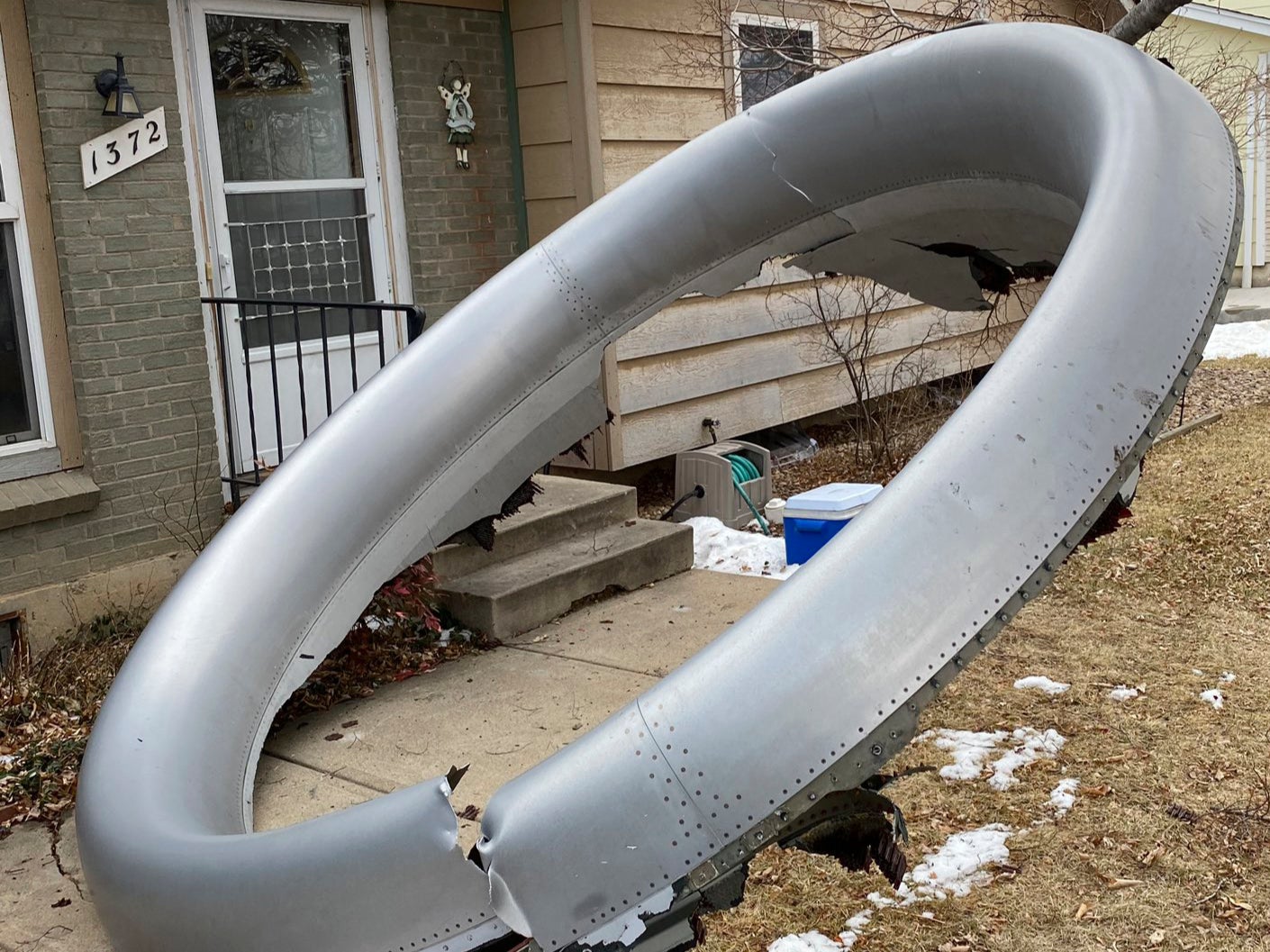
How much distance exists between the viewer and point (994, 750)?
4238mm

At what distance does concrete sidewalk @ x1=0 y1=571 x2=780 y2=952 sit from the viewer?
364 centimetres

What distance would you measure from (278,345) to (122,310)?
0.92m

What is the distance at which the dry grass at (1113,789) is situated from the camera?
3250 millimetres

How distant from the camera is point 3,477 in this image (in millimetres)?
5152

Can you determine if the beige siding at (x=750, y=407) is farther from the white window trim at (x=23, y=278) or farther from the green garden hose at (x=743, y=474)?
the white window trim at (x=23, y=278)

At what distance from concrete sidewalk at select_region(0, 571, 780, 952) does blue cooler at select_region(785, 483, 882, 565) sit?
0.29m

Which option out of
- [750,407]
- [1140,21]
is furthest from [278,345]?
[1140,21]

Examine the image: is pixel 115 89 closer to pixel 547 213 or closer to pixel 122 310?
pixel 122 310

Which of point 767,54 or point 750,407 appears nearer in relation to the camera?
point 767,54

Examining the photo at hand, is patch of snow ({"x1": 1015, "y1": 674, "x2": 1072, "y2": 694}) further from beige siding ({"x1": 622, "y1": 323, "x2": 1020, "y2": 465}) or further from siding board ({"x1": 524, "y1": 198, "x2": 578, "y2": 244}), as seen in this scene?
siding board ({"x1": 524, "y1": 198, "x2": 578, "y2": 244})

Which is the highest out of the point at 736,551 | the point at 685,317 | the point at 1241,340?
the point at 685,317

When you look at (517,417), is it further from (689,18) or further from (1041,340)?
(689,18)

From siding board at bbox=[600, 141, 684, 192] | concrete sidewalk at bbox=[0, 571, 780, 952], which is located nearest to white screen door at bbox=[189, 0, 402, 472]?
siding board at bbox=[600, 141, 684, 192]

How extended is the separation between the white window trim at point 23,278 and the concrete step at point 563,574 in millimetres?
1764
